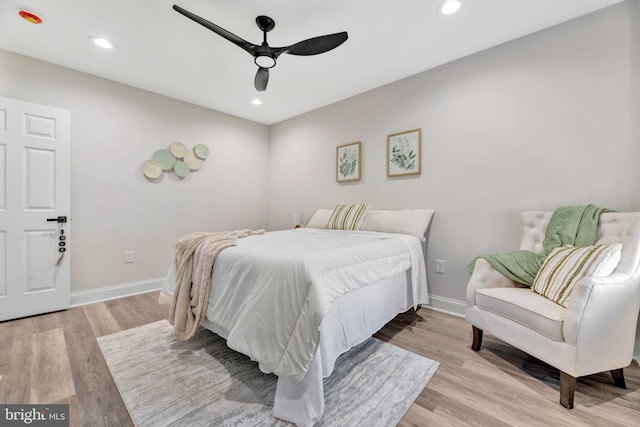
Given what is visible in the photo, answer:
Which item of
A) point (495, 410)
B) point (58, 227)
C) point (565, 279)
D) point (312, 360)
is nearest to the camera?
point (312, 360)

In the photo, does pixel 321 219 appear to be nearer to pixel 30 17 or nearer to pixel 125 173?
pixel 125 173

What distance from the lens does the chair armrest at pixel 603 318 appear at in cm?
136

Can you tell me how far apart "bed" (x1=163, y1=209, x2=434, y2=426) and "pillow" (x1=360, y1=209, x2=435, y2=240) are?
629 millimetres

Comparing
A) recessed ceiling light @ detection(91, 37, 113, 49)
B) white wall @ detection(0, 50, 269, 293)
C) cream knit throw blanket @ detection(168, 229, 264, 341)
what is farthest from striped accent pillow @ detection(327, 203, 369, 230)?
recessed ceiling light @ detection(91, 37, 113, 49)

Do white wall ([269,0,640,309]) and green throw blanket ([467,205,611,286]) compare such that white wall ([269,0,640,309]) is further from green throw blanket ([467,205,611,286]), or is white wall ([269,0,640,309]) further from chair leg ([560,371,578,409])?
chair leg ([560,371,578,409])

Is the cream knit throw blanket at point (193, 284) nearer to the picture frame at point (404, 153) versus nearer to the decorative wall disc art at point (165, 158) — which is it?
the decorative wall disc art at point (165, 158)

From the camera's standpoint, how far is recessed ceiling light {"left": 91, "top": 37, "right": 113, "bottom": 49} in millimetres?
2348

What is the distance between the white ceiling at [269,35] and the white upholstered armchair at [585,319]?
177cm

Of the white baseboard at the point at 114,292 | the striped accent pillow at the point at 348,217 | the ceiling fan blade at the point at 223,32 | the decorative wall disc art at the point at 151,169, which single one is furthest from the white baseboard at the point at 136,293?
the ceiling fan blade at the point at 223,32

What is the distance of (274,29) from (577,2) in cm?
233

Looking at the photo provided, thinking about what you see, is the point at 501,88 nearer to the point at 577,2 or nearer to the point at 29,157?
the point at 577,2

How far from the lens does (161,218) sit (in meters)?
3.50

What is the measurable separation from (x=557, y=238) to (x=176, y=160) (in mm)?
4211

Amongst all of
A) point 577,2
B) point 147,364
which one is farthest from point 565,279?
point 147,364
